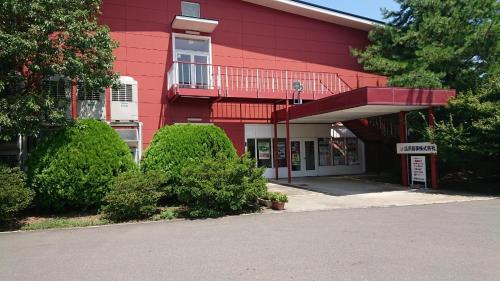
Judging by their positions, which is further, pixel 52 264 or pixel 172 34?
pixel 172 34

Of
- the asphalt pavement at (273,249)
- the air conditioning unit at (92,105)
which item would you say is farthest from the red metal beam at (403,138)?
the air conditioning unit at (92,105)

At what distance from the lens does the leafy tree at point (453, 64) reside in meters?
14.4

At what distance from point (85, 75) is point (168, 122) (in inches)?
237

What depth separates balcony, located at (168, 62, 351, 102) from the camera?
57.0 feet

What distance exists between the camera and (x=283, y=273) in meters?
5.58

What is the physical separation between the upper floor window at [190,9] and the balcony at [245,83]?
8.59ft

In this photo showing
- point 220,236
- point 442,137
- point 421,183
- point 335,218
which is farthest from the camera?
point 421,183

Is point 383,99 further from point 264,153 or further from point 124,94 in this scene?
point 124,94

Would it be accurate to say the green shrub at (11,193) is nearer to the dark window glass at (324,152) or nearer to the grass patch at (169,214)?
the grass patch at (169,214)

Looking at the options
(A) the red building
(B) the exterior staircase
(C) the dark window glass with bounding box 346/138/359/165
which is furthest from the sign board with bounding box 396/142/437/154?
(C) the dark window glass with bounding box 346/138/359/165

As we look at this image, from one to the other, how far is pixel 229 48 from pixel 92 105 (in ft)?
22.8

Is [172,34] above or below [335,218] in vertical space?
above

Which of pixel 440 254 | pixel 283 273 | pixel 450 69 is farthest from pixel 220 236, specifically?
pixel 450 69

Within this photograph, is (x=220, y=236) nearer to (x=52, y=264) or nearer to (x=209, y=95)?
(x=52, y=264)
